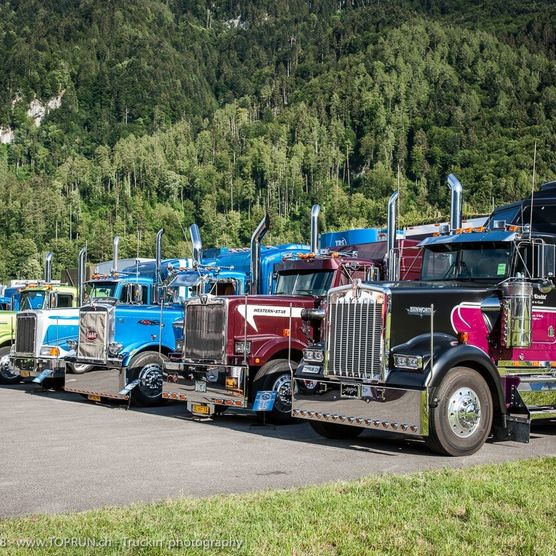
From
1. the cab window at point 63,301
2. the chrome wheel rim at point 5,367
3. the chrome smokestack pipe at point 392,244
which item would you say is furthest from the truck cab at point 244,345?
the cab window at point 63,301

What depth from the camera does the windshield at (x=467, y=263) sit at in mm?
10734

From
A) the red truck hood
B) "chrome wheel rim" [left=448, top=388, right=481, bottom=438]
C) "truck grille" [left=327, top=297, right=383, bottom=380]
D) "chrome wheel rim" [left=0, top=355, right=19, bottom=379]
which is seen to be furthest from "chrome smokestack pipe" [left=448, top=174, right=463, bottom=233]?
"chrome wheel rim" [left=0, top=355, right=19, bottom=379]

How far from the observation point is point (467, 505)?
658 cm

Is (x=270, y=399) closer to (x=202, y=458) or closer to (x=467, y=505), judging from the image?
(x=202, y=458)

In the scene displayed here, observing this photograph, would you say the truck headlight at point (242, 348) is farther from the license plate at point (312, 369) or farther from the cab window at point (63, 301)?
the cab window at point (63, 301)

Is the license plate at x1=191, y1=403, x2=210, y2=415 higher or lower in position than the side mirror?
lower

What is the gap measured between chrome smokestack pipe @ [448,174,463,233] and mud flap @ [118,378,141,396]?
6.22m

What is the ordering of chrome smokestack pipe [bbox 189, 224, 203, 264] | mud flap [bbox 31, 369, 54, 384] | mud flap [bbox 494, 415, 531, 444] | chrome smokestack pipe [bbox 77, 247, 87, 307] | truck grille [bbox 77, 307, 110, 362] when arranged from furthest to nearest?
chrome smokestack pipe [bbox 77, 247, 87, 307] → chrome smokestack pipe [bbox 189, 224, 203, 264] → mud flap [bbox 31, 369, 54, 384] → truck grille [bbox 77, 307, 110, 362] → mud flap [bbox 494, 415, 531, 444]

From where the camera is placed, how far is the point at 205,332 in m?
13.0

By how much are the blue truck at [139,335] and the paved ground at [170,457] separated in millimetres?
1157

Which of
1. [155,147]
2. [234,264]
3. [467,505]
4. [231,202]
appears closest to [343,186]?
[231,202]

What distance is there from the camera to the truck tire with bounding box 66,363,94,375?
15.6 meters

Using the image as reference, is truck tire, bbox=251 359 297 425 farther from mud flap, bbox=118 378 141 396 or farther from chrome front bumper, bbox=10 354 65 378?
chrome front bumper, bbox=10 354 65 378

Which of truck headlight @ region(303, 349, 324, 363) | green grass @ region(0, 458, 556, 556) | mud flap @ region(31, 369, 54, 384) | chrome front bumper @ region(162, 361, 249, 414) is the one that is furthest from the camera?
mud flap @ region(31, 369, 54, 384)
